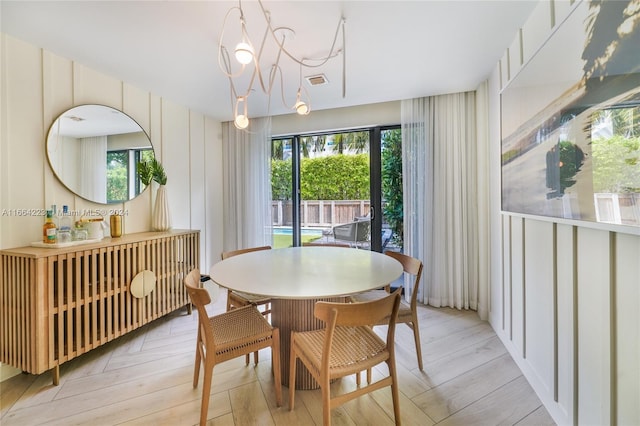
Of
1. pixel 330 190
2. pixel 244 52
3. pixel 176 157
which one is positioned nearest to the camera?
pixel 244 52

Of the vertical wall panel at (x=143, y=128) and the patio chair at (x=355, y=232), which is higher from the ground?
the vertical wall panel at (x=143, y=128)

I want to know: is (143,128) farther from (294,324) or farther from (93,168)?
(294,324)

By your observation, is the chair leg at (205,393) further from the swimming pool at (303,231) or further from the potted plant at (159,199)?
the swimming pool at (303,231)

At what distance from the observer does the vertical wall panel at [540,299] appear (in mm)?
1515

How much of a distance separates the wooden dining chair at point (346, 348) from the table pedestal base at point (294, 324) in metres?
0.19

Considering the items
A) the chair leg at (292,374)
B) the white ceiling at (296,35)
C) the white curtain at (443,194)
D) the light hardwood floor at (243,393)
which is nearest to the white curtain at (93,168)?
the white ceiling at (296,35)

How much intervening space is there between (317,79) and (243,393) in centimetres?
260

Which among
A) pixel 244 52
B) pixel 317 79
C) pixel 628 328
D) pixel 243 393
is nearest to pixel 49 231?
pixel 243 393

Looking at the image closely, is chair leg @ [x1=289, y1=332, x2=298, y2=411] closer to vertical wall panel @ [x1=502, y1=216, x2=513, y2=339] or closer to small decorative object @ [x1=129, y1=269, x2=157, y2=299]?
small decorative object @ [x1=129, y1=269, x2=157, y2=299]

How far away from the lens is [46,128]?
207 cm

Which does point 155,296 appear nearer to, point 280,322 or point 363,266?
point 280,322

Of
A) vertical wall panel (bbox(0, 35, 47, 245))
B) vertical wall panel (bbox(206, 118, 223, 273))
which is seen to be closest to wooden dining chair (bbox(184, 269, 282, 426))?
vertical wall panel (bbox(0, 35, 47, 245))

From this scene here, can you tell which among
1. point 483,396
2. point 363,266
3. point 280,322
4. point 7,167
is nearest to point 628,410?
point 483,396

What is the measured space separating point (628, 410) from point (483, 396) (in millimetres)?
795
